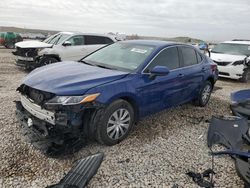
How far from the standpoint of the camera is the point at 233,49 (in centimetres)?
1159

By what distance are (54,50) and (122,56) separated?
220 inches

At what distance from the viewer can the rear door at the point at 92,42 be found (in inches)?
411

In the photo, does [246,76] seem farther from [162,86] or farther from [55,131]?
[55,131]

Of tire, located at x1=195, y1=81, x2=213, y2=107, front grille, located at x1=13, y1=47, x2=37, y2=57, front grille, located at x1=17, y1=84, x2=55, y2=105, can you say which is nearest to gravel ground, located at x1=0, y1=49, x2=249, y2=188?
front grille, located at x1=17, y1=84, x2=55, y2=105

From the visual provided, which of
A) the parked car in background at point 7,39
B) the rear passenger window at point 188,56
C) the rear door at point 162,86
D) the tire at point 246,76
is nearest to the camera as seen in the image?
the rear door at point 162,86

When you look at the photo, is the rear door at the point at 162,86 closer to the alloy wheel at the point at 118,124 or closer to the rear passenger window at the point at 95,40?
the alloy wheel at the point at 118,124

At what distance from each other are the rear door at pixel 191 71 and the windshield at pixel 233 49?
636 centimetres

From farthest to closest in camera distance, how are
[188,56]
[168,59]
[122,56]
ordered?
[188,56] < [168,59] < [122,56]

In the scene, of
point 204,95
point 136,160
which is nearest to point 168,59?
point 204,95

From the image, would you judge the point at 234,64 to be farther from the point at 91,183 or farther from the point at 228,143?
the point at 91,183

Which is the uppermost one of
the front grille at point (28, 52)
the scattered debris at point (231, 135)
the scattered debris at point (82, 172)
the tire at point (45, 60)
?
the front grille at point (28, 52)

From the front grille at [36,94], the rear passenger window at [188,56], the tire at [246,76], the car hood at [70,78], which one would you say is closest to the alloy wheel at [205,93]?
the rear passenger window at [188,56]

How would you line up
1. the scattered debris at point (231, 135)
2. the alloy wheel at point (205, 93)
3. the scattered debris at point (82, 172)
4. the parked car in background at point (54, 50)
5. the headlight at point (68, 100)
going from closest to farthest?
the scattered debris at point (82, 172), the headlight at point (68, 100), the scattered debris at point (231, 135), the alloy wheel at point (205, 93), the parked car in background at point (54, 50)

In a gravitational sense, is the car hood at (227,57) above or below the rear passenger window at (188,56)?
below
